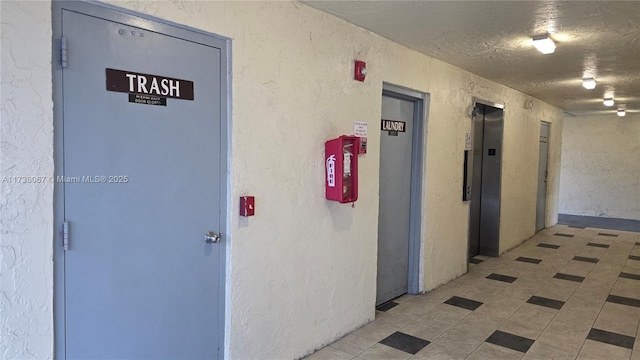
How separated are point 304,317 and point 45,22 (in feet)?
7.51

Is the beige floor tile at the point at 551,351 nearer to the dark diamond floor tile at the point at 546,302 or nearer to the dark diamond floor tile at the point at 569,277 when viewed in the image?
the dark diamond floor tile at the point at 546,302

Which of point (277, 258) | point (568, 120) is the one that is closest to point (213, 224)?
point (277, 258)

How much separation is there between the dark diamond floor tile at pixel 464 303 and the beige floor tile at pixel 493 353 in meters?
0.80

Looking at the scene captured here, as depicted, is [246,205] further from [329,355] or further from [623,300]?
[623,300]

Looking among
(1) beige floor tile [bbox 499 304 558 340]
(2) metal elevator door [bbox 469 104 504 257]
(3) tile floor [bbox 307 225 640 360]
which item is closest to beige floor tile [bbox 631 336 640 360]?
(3) tile floor [bbox 307 225 640 360]

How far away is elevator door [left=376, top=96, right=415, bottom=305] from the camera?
3.97 m

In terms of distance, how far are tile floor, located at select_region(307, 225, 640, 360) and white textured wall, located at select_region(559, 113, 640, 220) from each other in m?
4.79

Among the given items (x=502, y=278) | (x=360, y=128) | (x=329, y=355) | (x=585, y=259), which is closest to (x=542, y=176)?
(x=585, y=259)

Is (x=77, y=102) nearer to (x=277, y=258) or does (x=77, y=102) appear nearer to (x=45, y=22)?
(x=45, y=22)

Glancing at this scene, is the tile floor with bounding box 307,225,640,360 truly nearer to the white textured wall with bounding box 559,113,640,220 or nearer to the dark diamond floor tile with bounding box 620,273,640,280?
the dark diamond floor tile with bounding box 620,273,640,280

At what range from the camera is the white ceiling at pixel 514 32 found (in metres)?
2.81

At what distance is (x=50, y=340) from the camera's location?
1.80 metres

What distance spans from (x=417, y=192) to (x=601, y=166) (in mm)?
8031

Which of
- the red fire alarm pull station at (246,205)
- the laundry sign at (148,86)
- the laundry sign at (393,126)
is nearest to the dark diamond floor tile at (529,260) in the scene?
the laundry sign at (393,126)
